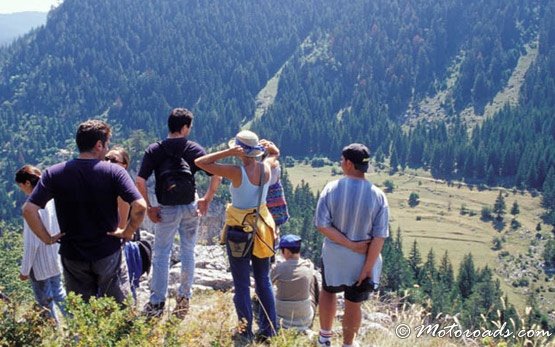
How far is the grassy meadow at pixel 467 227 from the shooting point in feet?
309

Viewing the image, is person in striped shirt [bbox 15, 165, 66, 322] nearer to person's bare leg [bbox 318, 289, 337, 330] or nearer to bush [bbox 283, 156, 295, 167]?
person's bare leg [bbox 318, 289, 337, 330]

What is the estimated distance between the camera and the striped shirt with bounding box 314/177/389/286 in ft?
19.0

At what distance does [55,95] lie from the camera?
195125mm

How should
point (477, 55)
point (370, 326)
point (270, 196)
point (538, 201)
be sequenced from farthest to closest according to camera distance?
point (477, 55) → point (538, 201) → point (270, 196) → point (370, 326)

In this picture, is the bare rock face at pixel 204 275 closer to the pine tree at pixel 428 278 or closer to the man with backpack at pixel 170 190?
the man with backpack at pixel 170 190

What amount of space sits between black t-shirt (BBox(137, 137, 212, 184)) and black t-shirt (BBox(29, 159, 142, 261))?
1.63 meters

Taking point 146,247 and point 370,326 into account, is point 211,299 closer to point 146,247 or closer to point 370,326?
point 146,247

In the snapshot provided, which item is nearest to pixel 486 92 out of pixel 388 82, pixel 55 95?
pixel 388 82

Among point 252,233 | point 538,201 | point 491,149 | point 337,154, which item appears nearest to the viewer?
point 252,233

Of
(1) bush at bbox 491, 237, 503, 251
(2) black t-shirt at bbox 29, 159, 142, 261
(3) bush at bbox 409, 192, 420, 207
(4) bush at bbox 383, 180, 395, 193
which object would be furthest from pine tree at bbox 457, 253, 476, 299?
(2) black t-shirt at bbox 29, 159, 142, 261

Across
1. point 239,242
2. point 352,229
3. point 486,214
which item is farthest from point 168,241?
point 486,214

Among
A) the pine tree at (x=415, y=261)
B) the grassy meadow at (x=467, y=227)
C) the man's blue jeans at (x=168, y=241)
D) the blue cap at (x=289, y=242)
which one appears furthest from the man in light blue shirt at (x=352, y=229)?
the grassy meadow at (x=467, y=227)

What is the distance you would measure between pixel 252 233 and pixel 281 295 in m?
1.82

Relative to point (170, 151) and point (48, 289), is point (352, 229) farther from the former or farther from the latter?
point (48, 289)
